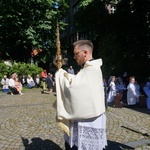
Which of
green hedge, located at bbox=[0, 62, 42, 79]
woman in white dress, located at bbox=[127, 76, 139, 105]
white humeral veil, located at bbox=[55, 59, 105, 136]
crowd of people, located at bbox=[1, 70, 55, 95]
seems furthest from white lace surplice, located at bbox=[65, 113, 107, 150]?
green hedge, located at bbox=[0, 62, 42, 79]

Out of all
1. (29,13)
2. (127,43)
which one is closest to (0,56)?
(29,13)

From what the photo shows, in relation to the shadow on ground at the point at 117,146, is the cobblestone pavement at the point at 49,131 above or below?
above

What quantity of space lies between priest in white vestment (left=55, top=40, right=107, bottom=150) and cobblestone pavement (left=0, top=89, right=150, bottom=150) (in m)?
2.29

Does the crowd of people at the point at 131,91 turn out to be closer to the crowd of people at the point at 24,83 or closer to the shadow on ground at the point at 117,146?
the shadow on ground at the point at 117,146

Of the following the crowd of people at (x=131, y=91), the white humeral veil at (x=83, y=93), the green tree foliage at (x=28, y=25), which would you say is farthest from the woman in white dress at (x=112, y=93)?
the green tree foliage at (x=28, y=25)

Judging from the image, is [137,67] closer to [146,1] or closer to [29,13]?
[146,1]

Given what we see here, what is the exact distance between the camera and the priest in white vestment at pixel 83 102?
280 cm

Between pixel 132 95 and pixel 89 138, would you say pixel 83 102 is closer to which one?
pixel 89 138

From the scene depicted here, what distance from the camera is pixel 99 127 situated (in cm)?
299

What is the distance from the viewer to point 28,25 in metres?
24.4

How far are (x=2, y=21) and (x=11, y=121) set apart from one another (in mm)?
18196

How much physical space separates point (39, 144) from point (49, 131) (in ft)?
3.34

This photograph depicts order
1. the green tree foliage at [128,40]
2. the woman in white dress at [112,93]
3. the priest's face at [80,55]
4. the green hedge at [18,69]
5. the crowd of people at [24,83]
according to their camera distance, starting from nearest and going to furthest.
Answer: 1. the priest's face at [80,55]
2. the woman in white dress at [112,93]
3. the crowd of people at [24,83]
4. the green tree foliage at [128,40]
5. the green hedge at [18,69]

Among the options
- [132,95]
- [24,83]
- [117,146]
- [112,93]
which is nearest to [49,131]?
[117,146]
